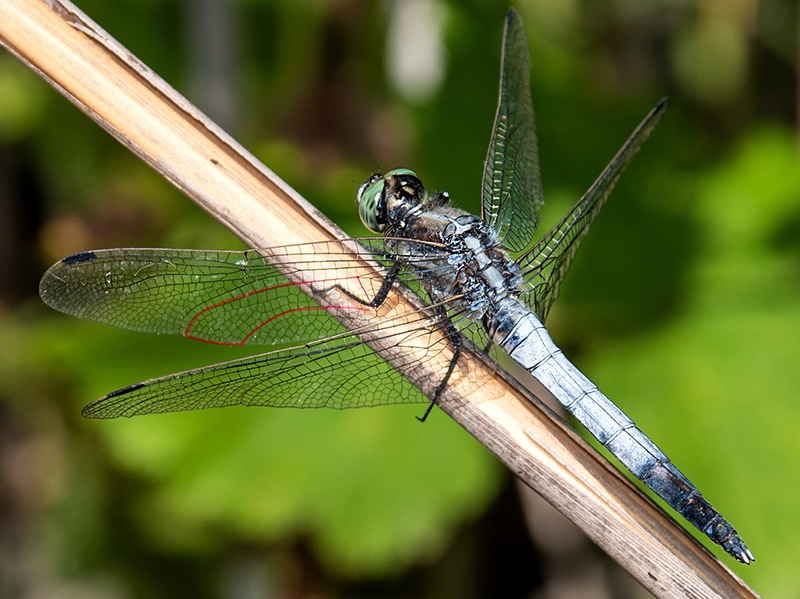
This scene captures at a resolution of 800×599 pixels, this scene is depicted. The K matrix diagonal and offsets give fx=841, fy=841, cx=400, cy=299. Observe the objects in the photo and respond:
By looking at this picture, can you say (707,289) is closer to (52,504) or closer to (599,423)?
(599,423)

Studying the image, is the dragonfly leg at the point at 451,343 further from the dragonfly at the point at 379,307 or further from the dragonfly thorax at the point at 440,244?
the dragonfly thorax at the point at 440,244

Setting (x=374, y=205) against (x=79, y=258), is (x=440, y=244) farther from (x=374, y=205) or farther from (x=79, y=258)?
(x=79, y=258)

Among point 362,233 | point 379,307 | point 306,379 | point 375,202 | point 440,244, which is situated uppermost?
point 362,233

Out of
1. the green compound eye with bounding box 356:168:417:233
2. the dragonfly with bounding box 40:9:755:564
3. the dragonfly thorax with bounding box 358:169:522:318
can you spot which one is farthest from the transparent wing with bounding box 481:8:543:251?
the green compound eye with bounding box 356:168:417:233

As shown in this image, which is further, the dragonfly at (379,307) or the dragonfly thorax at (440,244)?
the dragonfly thorax at (440,244)

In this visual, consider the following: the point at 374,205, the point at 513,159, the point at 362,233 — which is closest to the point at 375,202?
the point at 374,205

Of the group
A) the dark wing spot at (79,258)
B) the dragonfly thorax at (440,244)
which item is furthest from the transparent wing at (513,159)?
the dark wing spot at (79,258)
